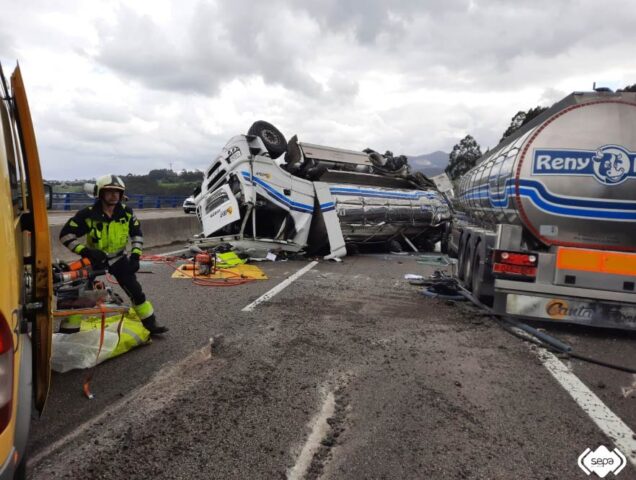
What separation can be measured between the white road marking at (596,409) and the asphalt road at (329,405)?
2.5 inches

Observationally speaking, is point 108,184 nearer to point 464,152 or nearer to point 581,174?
→ point 581,174

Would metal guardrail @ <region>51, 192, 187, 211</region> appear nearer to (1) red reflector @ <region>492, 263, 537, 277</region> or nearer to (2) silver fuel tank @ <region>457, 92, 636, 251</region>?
(1) red reflector @ <region>492, 263, 537, 277</region>

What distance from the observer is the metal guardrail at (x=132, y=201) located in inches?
823

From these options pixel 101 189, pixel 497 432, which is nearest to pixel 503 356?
pixel 497 432

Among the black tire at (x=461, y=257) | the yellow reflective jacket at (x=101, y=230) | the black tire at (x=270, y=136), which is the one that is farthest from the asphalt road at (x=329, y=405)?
the black tire at (x=270, y=136)

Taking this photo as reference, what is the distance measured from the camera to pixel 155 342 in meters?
4.55

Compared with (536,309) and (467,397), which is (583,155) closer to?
(536,309)

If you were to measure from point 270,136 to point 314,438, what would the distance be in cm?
947

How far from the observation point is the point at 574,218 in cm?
508

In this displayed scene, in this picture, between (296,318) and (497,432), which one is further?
(296,318)

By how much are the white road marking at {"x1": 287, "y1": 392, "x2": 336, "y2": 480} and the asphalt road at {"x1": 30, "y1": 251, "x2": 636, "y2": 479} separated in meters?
0.01

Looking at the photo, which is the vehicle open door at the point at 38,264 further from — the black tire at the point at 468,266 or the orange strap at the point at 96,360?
the black tire at the point at 468,266

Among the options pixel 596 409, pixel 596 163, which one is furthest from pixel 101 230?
pixel 596 163

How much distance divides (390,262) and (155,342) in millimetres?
7597
